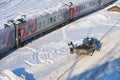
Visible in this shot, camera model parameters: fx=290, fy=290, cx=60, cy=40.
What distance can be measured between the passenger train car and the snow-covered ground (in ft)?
3.26

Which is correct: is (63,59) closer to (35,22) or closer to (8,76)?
(8,76)

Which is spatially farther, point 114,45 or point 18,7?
point 18,7

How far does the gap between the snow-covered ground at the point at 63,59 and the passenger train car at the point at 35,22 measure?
994 millimetres

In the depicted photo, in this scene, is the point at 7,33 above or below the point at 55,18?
above

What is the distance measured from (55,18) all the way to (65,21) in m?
3.01

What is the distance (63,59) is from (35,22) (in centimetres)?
750

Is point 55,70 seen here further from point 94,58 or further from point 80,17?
point 80,17

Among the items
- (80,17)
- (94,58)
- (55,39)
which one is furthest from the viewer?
(80,17)

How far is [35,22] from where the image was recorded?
1312 inches

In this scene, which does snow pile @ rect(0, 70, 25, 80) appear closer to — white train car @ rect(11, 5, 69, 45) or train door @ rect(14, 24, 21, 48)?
train door @ rect(14, 24, 21, 48)

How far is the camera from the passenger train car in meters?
29.1

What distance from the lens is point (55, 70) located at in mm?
25250

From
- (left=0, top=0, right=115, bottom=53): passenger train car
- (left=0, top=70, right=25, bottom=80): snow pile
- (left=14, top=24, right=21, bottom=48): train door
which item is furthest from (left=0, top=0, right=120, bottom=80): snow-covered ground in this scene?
(left=0, top=0, right=115, bottom=53): passenger train car

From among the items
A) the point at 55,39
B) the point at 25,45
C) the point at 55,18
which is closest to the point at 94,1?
the point at 55,18
